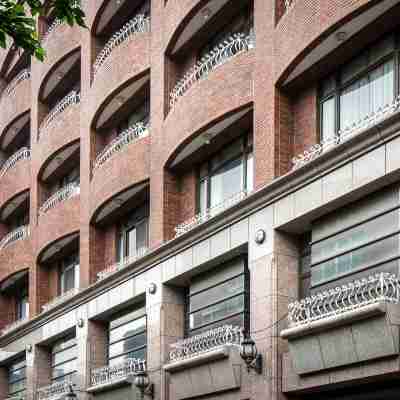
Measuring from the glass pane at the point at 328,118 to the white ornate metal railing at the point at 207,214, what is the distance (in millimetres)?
3158

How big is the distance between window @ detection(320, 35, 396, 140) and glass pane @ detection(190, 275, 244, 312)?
14.3 ft

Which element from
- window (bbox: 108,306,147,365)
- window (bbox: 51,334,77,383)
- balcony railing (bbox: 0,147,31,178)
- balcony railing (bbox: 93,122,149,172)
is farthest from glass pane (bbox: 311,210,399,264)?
balcony railing (bbox: 0,147,31,178)

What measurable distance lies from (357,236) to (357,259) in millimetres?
446

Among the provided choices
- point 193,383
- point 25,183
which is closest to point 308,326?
point 193,383

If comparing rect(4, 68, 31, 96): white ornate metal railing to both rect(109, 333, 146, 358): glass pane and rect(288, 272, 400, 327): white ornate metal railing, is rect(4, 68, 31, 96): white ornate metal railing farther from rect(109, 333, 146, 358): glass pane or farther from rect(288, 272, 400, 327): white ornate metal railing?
rect(288, 272, 400, 327): white ornate metal railing

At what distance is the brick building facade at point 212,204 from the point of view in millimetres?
18812

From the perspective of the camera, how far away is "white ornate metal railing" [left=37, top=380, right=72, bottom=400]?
32188mm

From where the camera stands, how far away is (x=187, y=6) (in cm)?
2639

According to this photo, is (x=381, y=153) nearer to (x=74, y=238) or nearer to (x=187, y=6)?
(x=187, y=6)

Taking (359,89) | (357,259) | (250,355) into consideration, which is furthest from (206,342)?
(359,89)

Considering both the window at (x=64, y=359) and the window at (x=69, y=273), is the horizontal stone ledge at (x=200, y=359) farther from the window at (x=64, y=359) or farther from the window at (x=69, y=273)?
the window at (x=69, y=273)

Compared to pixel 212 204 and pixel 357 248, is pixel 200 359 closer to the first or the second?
pixel 212 204

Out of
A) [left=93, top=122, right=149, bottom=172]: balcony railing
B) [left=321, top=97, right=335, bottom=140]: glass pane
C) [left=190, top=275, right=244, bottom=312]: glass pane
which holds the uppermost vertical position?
[left=93, top=122, right=149, bottom=172]: balcony railing

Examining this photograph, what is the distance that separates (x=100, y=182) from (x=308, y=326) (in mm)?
13525
